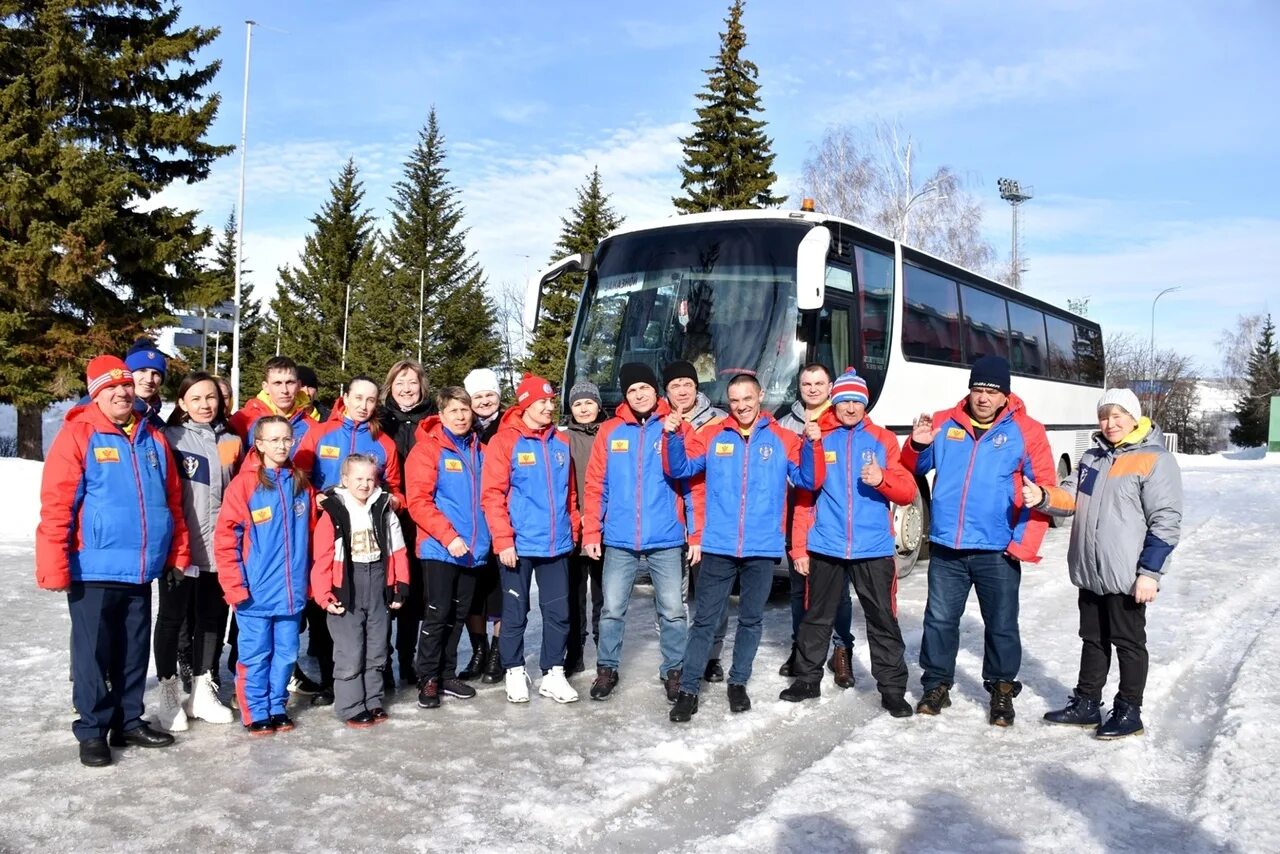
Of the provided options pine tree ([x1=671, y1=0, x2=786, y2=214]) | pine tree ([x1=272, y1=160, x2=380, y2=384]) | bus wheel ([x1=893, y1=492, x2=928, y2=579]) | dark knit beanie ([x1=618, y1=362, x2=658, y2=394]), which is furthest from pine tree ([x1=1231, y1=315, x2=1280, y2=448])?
dark knit beanie ([x1=618, y1=362, x2=658, y2=394])

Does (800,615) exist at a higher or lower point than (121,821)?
higher

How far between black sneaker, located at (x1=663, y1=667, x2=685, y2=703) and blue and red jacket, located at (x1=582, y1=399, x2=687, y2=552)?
742mm

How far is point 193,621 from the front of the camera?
17.5 ft

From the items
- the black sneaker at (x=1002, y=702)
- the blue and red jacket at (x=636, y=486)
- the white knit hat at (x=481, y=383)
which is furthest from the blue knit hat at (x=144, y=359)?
the black sneaker at (x=1002, y=702)

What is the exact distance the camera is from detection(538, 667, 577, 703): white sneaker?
18.2 ft

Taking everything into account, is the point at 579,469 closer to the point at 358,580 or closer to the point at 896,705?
the point at 358,580

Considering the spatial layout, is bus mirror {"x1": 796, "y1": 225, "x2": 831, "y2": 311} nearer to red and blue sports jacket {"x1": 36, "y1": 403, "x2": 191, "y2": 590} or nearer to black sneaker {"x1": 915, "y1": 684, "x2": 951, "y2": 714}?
black sneaker {"x1": 915, "y1": 684, "x2": 951, "y2": 714}

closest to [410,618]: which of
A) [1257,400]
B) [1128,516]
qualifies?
[1128,516]

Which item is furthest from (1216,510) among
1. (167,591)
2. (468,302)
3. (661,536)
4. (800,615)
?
(468,302)

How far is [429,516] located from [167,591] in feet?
4.57

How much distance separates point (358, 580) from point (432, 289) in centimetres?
3602

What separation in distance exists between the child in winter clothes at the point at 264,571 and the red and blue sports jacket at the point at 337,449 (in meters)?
0.53

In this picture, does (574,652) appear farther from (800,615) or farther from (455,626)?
(800,615)

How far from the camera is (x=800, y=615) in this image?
6.14 meters
